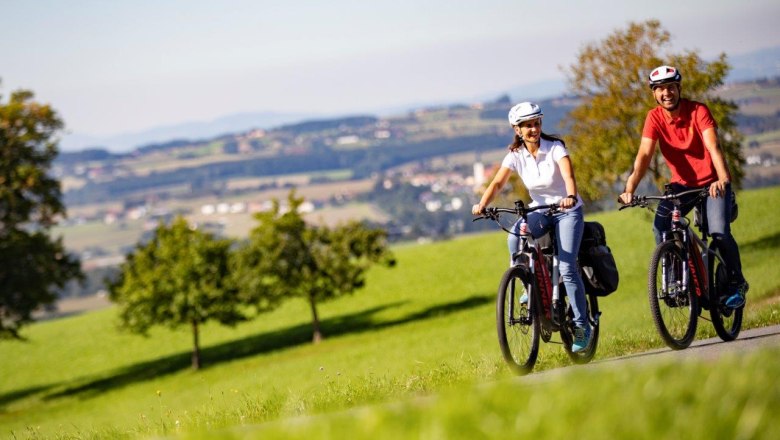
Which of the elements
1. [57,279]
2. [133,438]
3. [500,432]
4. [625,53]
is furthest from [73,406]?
[500,432]

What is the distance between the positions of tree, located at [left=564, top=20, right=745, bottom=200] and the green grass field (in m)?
4.10

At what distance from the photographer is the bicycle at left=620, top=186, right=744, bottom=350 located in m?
8.87

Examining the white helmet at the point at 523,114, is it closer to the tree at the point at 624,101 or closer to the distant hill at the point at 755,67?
the tree at the point at 624,101

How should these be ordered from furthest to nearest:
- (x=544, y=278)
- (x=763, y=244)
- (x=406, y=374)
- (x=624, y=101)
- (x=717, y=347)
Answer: (x=763, y=244) < (x=624, y=101) < (x=406, y=374) < (x=544, y=278) < (x=717, y=347)

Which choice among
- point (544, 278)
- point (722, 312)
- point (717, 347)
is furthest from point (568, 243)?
point (722, 312)

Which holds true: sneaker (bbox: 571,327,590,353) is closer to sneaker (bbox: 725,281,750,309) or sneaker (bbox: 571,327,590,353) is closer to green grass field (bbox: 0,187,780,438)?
green grass field (bbox: 0,187,780,438)

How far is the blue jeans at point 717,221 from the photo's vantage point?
9148 mm

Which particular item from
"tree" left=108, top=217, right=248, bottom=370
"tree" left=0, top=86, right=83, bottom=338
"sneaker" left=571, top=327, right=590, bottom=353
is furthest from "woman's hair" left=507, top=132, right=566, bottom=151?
"tree" left=108, top=217, right=248, bottom=370

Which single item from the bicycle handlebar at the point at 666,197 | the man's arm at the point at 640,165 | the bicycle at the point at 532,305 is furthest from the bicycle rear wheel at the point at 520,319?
the man's arm at the point at 640,165

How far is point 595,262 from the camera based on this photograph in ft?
30.1

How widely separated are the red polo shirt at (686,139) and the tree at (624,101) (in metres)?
25.1

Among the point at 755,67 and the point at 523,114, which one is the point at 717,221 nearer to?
the point at 523,114

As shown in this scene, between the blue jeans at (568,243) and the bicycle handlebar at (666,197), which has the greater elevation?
the bicycle handlebar at (666,197)

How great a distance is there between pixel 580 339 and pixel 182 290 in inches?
1323
